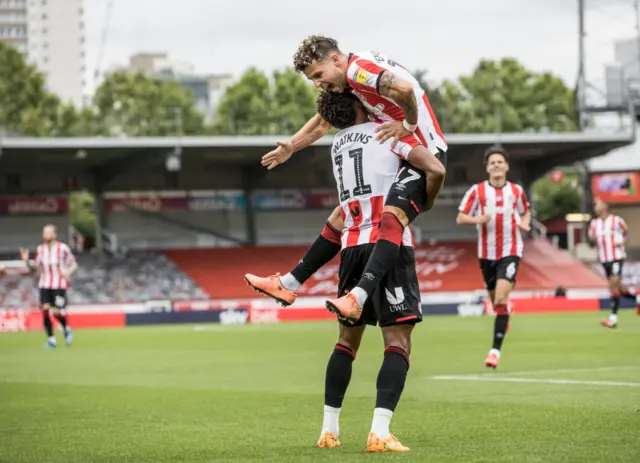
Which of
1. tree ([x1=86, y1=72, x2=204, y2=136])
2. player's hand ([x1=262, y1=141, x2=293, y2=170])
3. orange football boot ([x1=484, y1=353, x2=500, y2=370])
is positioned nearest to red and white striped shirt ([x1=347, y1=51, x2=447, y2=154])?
player's hand ([x1=262, y1=141, x2=293, y2=170])

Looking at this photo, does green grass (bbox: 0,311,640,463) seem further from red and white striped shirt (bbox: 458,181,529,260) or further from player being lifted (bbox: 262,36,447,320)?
red and white striped shirt (bbox: 458,181,529,260)

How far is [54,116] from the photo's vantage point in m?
93.9

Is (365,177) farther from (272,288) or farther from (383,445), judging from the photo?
(383,445)

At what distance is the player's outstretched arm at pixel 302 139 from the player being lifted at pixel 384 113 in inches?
20.1

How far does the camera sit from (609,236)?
947 inches

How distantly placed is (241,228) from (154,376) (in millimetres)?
42028

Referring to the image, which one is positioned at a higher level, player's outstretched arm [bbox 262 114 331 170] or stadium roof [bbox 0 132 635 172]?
stadium roof [bbox 0 132 635 172]

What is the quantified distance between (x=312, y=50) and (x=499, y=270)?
7892mm

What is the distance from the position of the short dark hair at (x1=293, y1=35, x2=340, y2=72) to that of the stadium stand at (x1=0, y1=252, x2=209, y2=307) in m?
41.4

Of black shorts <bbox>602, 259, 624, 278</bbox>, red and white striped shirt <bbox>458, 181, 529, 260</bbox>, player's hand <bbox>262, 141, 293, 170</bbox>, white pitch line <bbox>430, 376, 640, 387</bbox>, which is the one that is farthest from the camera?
black shorts <bbox>602, 259, 624, 278</bbox>

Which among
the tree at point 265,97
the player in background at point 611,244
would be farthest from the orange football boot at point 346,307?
the tree at point 265,97

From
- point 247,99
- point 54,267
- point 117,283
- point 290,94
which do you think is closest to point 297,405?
point 54,267

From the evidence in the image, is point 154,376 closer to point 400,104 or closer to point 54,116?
point 400,104

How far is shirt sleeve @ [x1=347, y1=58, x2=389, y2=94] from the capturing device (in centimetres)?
668
